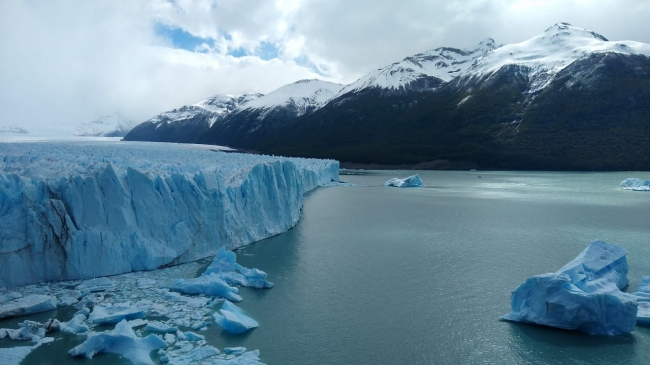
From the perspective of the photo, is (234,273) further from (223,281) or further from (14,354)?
(14,354)

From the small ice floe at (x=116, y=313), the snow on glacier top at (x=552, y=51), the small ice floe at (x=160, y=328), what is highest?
the snow on glacier top at (x=552, y=51)

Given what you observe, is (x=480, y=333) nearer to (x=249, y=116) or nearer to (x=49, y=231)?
(x=49, y=231)

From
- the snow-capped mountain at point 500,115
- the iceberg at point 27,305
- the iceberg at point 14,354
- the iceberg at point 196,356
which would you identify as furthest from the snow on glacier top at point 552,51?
the iceberg at point 14,354

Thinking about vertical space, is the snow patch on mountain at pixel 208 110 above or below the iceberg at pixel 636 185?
above

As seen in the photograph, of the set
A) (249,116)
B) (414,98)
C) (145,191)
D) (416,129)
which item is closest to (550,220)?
(145,191)

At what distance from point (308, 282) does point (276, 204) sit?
4.96m

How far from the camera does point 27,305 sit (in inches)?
278

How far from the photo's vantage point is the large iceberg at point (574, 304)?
6820 mm

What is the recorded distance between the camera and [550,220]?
17125 millimetres

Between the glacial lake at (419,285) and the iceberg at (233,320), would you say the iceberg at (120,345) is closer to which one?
the glacial lake at (419,285)

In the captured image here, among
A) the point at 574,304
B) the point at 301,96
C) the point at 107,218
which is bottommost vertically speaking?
the point at 574,304

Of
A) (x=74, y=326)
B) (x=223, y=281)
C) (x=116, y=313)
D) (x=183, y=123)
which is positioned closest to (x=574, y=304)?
(x=223, y=281)

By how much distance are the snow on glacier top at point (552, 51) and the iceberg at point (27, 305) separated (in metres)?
65.2

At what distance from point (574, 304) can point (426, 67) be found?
93588 millimetres
